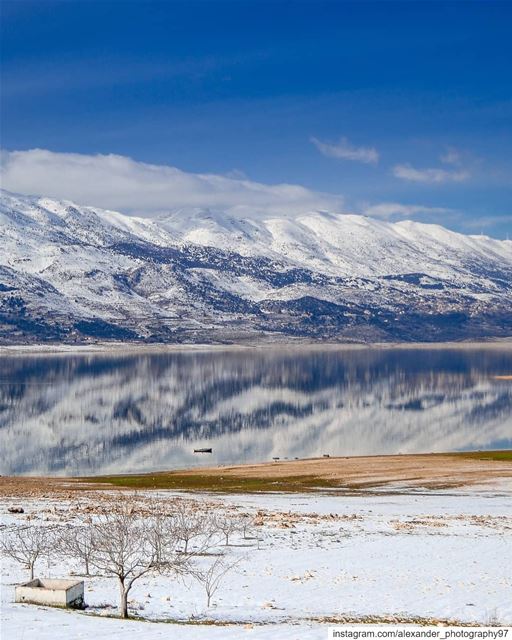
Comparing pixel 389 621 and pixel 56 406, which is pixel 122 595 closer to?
pixel 389 621

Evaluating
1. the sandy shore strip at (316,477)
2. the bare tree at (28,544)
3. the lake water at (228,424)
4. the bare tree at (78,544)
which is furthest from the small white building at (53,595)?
the lake water at (228,424)

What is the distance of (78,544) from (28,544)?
387cm

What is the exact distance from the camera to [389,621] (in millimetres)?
26359

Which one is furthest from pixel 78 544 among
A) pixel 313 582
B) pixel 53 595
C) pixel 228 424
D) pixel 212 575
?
pixel 228 424

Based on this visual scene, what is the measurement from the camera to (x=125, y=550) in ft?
95.7

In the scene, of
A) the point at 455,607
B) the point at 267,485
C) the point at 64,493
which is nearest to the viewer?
the point at 455,607

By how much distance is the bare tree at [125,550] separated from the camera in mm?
27344

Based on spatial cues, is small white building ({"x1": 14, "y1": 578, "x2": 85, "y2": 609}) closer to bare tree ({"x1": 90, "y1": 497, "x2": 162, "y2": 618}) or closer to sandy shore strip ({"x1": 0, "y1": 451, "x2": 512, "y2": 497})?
bare tree ({"x1": 90, "y1": 497, "x2": 162, "y2": 618})

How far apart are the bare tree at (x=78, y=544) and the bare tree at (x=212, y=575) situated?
4.13 metres

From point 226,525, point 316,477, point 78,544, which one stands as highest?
point 78,544

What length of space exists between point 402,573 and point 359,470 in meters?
47.9

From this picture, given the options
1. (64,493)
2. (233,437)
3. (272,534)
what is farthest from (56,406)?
Answer: (272,534)

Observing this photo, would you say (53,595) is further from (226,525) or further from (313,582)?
(226,525)

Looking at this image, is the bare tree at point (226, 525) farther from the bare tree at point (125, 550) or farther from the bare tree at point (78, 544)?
the bare tree at point (78, 544)
